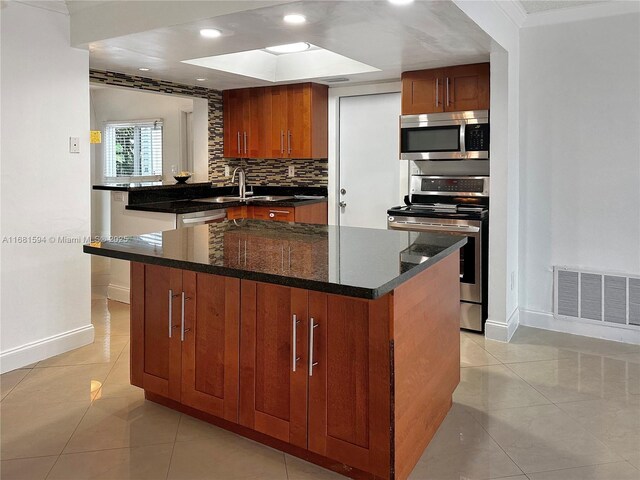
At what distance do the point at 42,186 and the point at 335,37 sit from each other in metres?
2.12

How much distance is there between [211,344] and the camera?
2.48 metres

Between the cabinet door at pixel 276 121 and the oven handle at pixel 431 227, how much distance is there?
1.67 meters

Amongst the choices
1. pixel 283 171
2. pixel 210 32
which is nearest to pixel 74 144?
pixel 210 32

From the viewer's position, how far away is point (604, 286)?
12.8 feet

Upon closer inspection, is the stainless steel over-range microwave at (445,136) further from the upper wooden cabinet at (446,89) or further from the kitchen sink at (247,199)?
the kitchen sink at (247,199)

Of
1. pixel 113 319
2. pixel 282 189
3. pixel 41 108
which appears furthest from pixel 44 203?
pixel 282 189

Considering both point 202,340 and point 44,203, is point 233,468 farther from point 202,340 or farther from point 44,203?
point 44,203

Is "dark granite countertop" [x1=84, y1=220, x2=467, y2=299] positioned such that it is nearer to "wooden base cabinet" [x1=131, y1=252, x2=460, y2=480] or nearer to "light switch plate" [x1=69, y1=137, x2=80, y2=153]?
"wooden base cabinet" [x1=131, y1=252, x2=460, y2=480]

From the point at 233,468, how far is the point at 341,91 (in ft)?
13.4

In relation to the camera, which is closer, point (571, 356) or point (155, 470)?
point (155, 470)

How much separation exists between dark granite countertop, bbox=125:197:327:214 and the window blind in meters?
2.55

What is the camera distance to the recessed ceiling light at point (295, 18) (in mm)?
2873

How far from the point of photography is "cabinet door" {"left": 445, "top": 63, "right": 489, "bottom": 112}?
164 inches

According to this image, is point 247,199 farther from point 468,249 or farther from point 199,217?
point 468,249
